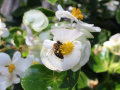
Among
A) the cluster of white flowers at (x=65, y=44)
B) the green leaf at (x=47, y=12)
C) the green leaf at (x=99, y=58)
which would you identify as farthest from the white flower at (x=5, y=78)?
the green leaf at (x=99, y=58)

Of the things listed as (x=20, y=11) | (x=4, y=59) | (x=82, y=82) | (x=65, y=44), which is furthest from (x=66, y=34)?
(x=20, y=11)

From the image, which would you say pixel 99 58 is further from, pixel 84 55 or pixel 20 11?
pixel 20 11

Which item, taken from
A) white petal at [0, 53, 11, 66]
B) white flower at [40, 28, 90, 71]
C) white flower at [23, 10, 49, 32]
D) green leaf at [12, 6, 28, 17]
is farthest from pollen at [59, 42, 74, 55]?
green leaf at [12, 6, 28, 17]

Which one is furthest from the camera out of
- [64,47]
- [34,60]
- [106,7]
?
[106,7]

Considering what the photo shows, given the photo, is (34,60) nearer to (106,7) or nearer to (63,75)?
(63,75)

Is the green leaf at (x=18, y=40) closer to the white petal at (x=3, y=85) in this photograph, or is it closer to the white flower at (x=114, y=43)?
the white petal at (x=3, y=85)

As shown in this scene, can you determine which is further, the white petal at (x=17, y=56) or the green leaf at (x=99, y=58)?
the green leaf at (x=99, y=58)

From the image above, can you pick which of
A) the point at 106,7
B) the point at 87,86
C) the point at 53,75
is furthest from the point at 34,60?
the point at 106,7
